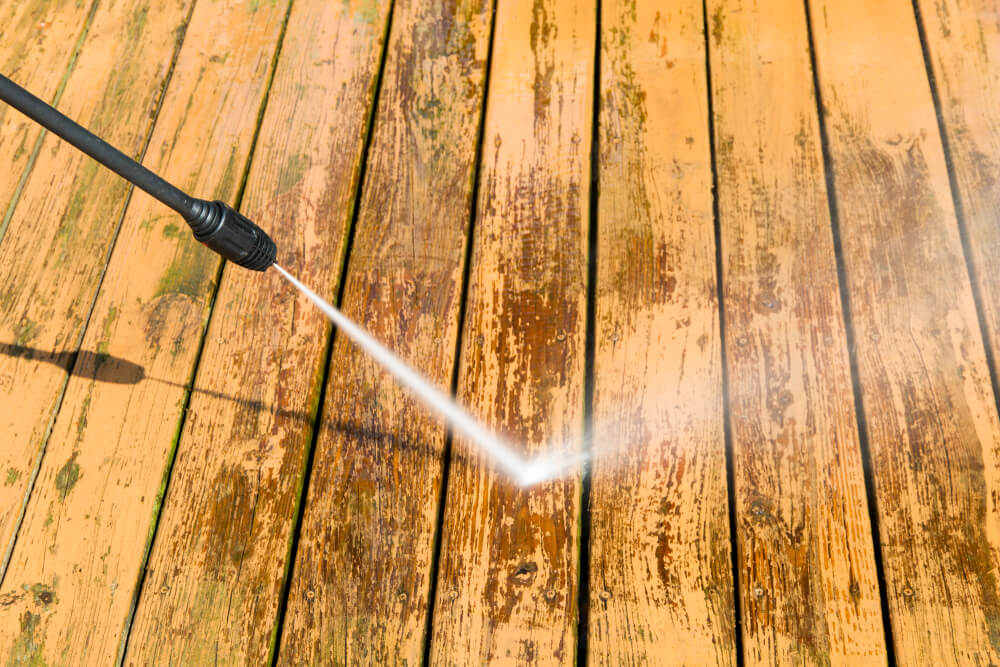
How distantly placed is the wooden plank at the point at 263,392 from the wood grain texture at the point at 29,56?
1.51 ft

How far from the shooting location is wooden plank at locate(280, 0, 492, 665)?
108 cm

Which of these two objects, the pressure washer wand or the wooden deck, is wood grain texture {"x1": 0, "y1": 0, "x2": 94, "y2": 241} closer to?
the wooden deck

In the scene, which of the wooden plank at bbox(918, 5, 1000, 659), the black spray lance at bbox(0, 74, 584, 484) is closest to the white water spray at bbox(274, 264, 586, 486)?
the black spray lance at bbox(0, 74, 584, 484)

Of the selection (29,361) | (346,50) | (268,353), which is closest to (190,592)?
(268,353)

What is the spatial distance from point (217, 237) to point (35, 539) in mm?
609

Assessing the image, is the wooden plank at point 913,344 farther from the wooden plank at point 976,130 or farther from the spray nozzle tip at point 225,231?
the spray nozzle tip at point 225,231

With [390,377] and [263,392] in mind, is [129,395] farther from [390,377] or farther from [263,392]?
[390,377]

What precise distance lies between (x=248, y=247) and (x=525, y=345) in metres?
0.47

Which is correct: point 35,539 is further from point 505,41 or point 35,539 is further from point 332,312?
point 505,41

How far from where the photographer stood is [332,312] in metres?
1.28

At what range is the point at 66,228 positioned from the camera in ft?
4.56

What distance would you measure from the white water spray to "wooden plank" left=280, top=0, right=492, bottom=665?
17 millimetres

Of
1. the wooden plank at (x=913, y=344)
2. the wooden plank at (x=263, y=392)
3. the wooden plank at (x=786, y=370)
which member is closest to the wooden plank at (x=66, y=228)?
the wooden plank at (x=263, y=392)

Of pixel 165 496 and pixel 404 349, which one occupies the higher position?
pixel 404 349
